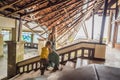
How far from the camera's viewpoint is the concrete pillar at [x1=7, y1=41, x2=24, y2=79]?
18.4 ft

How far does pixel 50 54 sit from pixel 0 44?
26.3 ft

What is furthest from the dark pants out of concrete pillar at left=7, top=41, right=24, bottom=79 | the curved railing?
concrete pillar at left=7, top=41, right=24, bottom=79

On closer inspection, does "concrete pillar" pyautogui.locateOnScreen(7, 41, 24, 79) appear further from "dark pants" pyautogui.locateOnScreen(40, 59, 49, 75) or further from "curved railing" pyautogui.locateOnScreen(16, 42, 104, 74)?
"curved railing" pyautogui.locateOnScreen(16, 42, 104, 74)

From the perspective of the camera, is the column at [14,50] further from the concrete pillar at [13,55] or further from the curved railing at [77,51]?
the curved railing at [77,51]

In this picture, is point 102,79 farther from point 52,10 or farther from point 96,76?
point 52,10

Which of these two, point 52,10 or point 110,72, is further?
Answer: point 52,10

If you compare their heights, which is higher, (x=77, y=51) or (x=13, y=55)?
(x=77, y=51)

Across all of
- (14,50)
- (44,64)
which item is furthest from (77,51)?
(14,50)

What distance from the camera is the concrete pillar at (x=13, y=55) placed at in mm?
5613

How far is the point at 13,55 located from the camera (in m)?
5.70

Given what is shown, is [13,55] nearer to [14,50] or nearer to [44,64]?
[14,50]

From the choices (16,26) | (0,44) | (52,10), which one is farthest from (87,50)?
(0,44)

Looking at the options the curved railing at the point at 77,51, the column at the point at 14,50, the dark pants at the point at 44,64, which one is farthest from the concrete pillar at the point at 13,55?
the curved railing at the point at 77,51

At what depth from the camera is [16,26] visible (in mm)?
6090
